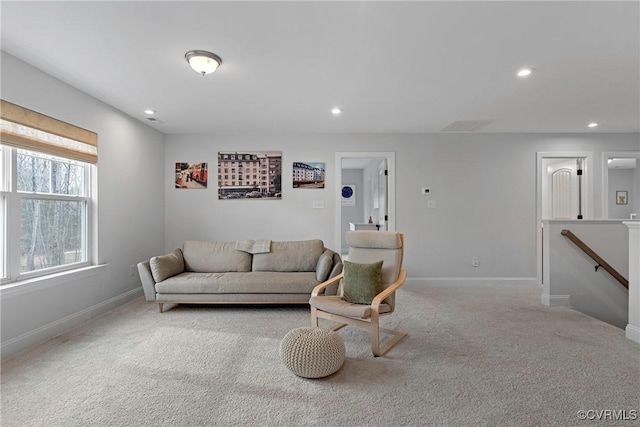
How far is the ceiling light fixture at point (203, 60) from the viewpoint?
2.40 m

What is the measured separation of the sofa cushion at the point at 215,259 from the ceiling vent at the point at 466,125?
341cm

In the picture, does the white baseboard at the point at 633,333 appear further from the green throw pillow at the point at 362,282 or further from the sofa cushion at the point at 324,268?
the sofa cushion at the point at 324,268

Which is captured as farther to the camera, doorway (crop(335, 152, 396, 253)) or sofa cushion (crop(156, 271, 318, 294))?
doorway (crop(335, 152, 396, 253))

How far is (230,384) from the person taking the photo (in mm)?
2090

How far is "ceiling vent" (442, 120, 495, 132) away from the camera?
14.1 ft

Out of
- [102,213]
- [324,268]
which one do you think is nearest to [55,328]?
[102,213]

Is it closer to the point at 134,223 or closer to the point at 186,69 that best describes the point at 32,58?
the point at 186,69

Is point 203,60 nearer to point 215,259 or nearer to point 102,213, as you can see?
point 102,213

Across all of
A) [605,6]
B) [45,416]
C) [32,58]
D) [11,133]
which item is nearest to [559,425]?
[605,6]

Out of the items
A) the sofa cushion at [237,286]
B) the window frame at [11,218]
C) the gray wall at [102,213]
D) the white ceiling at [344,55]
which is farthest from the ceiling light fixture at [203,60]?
the sofa cushion at [237,286]

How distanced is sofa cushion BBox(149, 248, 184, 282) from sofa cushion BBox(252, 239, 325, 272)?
3.08 ft

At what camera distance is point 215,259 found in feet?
13.3

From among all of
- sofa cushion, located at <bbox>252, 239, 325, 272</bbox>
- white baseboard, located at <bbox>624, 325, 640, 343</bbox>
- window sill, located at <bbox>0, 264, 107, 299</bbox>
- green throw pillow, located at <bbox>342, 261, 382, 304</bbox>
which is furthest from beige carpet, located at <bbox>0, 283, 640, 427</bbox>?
sofa cushion, located at <bbox>252, 239, 325, 272</bbox>

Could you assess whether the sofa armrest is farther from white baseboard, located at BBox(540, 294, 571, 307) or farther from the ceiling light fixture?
white baseboard, located at BBox(540, 294, 571, 307)
